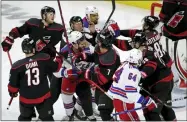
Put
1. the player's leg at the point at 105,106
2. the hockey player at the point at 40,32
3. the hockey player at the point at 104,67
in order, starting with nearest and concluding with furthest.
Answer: the hockey player at the point at 104,67, the player's leg at the point at 105,106, the hockey player at the point at 40,32

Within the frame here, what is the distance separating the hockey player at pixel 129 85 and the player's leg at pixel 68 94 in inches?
20.6

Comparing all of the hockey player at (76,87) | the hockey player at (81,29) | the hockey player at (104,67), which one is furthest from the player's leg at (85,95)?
the hockey player at (104,67)

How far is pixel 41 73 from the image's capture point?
316cm

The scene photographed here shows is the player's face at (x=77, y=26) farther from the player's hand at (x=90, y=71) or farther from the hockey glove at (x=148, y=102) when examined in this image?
the hockey glove at (x=148, y=102)

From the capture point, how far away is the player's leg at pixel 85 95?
142 inches

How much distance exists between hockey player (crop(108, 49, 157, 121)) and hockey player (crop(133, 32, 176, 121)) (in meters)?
0.19

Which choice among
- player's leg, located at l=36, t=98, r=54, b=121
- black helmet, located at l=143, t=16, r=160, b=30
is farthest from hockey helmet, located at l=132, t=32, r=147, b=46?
player's leg, located at l=36, t=98, r=54, b=121

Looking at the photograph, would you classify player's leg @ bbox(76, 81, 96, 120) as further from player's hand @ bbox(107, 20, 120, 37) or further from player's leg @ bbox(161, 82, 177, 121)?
player's leg @ bbox(161, 82, 177, 121)

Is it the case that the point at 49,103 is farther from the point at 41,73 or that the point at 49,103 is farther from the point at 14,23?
the point at 14,23

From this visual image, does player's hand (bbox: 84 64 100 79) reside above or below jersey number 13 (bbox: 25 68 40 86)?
below

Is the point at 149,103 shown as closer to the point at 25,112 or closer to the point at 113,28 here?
the point at 113,28

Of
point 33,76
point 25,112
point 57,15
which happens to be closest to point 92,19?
point 33,76

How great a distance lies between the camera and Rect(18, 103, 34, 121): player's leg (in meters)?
3.28

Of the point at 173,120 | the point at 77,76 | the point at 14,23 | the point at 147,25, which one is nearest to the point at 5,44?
the point at 77,76
